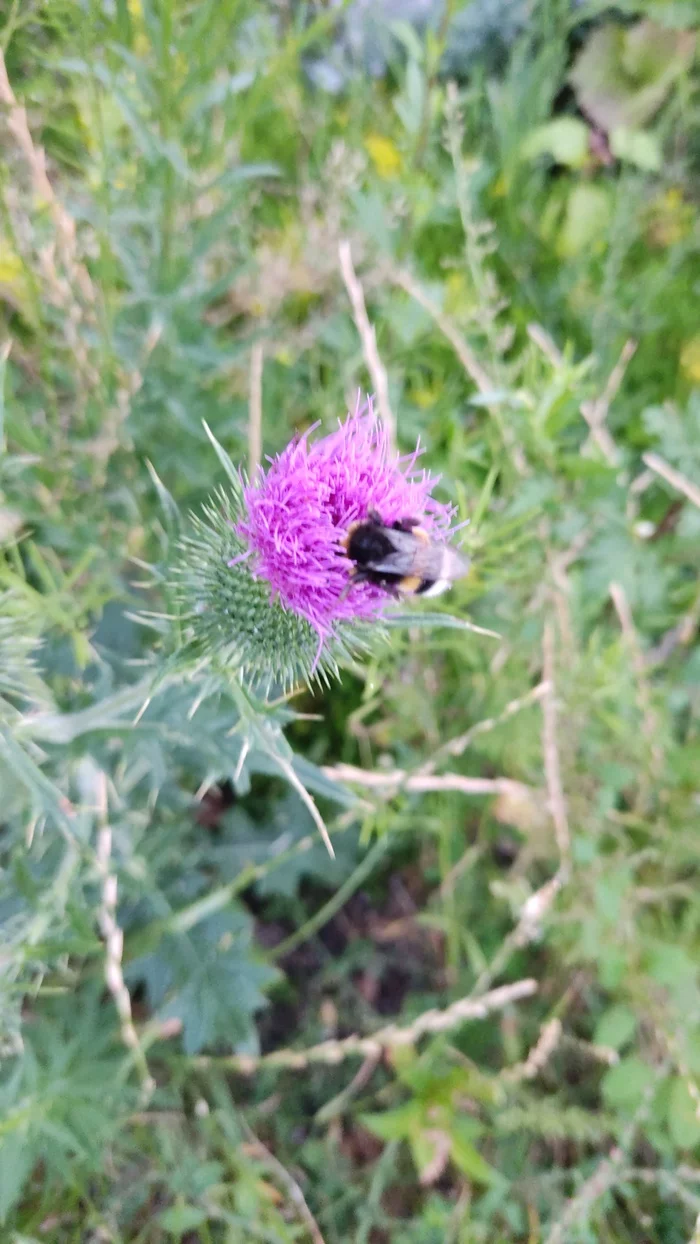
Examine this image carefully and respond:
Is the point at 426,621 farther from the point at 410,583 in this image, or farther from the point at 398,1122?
the point at 398,1122

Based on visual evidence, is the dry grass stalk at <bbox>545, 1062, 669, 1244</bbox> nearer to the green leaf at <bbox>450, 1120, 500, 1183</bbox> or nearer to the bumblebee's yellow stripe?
the green leaf at <bbox>450, 1120, 500, 1183</bbox>

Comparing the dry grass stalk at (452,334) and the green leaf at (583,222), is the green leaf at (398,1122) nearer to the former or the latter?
the dry grass stalk at (452,334)

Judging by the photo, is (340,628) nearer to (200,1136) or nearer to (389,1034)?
(389,1034)

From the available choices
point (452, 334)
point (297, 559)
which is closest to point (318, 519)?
point (297, 559)

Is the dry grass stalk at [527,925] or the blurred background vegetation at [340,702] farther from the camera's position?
the dry grass stalk at [527,925]

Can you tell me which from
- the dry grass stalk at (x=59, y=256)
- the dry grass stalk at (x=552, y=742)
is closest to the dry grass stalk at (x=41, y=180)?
the dry grass stalk at (x=59, y=256)

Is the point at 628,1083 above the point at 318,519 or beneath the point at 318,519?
beneath
